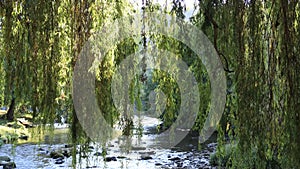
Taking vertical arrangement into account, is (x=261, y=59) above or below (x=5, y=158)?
above

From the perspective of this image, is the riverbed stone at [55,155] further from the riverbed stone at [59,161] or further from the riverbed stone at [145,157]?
the riverbed stone at [145,157]

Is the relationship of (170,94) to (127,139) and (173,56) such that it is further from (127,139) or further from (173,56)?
(127,139)

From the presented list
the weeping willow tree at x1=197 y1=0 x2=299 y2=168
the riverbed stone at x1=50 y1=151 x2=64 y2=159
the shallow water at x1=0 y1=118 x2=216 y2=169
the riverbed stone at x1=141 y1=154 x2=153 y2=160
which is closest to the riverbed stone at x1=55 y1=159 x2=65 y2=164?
the shallow water at x1=0 y1=118 x2=216 y2=169

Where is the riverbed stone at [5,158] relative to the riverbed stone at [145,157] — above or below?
above

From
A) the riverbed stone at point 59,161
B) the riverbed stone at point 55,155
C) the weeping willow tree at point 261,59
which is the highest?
the weeping willow tree at point 261,59

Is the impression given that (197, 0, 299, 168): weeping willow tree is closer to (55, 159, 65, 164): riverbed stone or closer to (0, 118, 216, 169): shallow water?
(0, 118, 216, 169): shallow water

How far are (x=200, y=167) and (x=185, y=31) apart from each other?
554cm

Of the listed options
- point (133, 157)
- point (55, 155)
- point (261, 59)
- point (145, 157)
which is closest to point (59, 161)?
point (55, 155)

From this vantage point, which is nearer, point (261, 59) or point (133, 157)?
point (261, 59)

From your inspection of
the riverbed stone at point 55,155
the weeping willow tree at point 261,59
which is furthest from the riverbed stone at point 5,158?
the weeping willow tree at point 261,59

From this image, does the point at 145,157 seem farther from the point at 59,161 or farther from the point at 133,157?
the point at 59,161

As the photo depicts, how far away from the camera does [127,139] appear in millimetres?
2104

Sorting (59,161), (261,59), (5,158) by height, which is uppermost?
(261,59)

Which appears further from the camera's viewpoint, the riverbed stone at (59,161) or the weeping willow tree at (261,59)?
the riverbed stone at (59,161)
